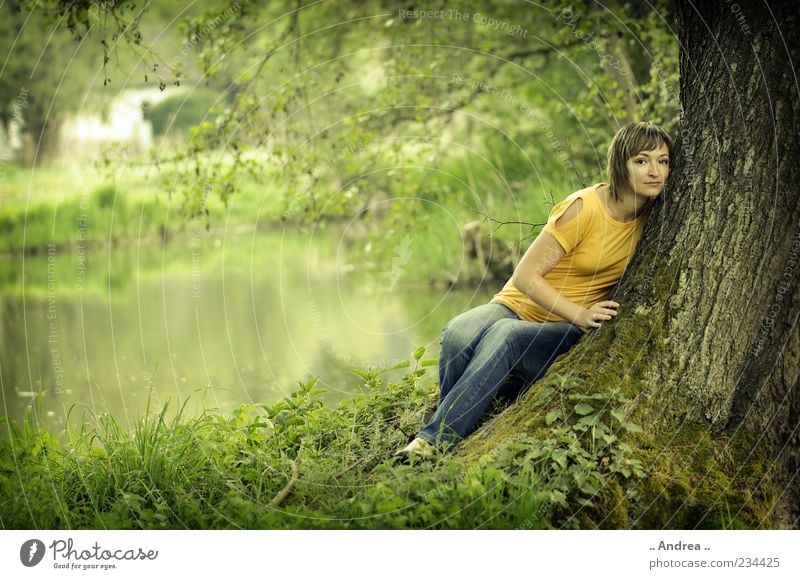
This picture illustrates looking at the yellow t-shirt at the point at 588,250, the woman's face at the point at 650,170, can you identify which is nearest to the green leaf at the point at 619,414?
the yellow t-shirt at the point at 588,250

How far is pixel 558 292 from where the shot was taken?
343 centimetres

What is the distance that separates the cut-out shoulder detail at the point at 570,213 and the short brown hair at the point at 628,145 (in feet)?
0.49

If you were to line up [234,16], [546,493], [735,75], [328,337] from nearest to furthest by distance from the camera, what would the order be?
[546,493] → [735,75] → [234,16] → [328,337]

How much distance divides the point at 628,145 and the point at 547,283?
564 mm

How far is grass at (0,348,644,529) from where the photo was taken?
3053mm

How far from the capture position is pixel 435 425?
11.3 feet

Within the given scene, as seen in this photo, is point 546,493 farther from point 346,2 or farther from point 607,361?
point 346,2

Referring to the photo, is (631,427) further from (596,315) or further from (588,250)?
(588,250)

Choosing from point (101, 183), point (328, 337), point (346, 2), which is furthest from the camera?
point (101, 183)

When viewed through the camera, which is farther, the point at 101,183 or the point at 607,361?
the point at 101,183
